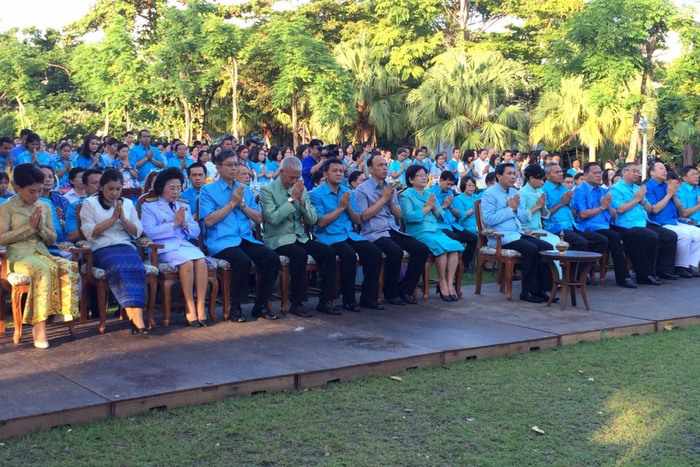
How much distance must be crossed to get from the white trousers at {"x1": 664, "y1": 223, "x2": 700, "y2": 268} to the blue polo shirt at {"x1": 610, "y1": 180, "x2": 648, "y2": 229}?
0.48 meters

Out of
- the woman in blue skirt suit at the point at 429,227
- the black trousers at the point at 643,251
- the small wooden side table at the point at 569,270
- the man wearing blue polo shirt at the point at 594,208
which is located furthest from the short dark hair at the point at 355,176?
the black trousers at the point at 643,251

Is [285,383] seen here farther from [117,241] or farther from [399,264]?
[399,264]

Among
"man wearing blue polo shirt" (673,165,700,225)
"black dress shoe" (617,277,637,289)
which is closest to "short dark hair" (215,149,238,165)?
"black dress shoe" (617,277,637,289)

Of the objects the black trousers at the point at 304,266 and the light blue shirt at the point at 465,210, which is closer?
the black trousers at the point at 304,266

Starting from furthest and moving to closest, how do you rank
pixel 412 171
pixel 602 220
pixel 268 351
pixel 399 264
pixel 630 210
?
pixel 630 210, pixel 602 220, pixel 412 171, pixel 399 264, pixel 268 351

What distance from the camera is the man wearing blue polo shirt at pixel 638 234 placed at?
9617mm

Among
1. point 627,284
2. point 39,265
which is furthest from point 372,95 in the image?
point 39,265

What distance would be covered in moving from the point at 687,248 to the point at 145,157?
8200 millimetres

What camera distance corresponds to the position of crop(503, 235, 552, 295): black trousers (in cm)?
838

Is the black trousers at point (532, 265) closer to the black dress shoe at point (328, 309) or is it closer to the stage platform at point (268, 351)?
the stage platform at point (268, 351)

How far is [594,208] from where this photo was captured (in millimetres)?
9688

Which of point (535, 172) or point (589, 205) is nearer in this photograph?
point (535, 172)

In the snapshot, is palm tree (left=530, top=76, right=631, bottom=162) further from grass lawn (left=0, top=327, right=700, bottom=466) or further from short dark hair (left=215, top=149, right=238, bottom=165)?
grass lawn (left=0, top=327, right=700, bottom=466)

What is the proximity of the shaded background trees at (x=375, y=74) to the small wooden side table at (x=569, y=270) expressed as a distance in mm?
11167
